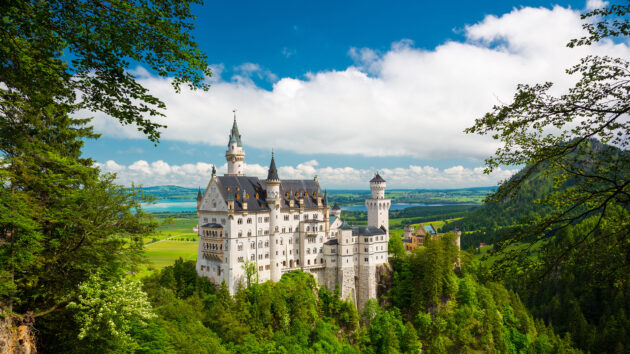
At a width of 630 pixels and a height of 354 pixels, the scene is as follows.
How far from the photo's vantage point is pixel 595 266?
1468 centimetres

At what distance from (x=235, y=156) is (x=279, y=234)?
17032mm

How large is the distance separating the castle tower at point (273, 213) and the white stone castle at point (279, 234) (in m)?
0.18

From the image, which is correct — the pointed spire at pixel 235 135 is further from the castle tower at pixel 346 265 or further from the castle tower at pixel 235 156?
the castle tower at pixel 346 265

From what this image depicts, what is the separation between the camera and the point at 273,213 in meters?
70.6

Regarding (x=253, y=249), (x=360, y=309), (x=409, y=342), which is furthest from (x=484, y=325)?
(x=253, y=249)

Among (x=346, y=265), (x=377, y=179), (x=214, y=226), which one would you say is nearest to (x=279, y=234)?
(x=214, y=226)

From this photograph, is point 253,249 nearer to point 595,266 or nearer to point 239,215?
point 239,215

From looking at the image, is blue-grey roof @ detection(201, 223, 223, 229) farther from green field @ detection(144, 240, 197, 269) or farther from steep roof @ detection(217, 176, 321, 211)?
green field @ detection(144, 240, 197, 269)

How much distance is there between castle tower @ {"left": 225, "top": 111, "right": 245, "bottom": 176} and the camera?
246 ft

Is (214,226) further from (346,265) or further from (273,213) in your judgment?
(346,265)

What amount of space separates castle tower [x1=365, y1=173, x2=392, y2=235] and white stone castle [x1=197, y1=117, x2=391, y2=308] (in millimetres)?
224

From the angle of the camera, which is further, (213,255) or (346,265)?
(346,265)

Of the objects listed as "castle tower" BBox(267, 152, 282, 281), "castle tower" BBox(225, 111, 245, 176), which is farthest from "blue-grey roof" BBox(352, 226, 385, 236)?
"castle tower" BBox(225, 111, 245, 176)

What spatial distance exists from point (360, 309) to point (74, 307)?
202 feet
